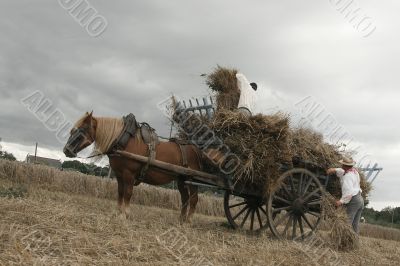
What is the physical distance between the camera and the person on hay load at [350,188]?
8.46 meters

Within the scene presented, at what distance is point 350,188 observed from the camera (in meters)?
8.48

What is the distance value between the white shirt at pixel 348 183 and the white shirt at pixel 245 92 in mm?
2082

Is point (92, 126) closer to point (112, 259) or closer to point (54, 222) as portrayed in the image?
point (54, 222)

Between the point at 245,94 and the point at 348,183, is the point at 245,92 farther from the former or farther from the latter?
the point at 348,183

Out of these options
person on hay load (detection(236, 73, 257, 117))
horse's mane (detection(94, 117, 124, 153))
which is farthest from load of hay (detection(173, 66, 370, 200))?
horse's mane (detection(94, 117, 124, 153))

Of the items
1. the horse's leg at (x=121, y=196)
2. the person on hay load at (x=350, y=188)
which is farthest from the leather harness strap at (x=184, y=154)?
the person on hay load at (x=350, y=188)

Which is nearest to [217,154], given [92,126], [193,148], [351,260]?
[193,148]

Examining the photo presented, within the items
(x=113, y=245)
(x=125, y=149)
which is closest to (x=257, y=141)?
(x=125, y=149)

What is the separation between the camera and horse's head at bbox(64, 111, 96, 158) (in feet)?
25.7

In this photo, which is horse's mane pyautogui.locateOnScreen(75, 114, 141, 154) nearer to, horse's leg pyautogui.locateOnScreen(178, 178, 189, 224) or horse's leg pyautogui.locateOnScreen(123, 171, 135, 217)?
horse's leg pyautogui.locateOnScreen(123, 171, 135, 217)

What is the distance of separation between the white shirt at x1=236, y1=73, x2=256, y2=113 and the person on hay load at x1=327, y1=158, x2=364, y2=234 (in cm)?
199

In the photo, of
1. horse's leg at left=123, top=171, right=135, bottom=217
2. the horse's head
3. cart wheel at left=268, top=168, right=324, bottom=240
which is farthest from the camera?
cart wheel at left=268, top=168, right=324, bottom=240

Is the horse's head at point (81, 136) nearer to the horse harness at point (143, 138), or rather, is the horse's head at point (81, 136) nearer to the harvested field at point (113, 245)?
the horse harness at point (143, 138)

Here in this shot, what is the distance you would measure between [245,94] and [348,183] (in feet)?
8.33
